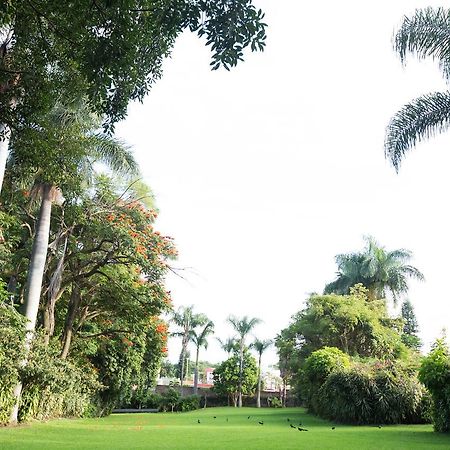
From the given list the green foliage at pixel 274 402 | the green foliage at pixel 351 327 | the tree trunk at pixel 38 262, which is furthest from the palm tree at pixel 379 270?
the tree trunk at pixel 38 262

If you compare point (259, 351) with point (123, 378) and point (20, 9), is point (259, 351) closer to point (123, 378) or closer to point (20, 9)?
point (123, 378)

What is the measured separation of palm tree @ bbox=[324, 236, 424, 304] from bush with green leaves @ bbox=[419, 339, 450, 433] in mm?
21649

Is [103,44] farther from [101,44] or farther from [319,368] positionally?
[319,368]

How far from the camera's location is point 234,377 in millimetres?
43344

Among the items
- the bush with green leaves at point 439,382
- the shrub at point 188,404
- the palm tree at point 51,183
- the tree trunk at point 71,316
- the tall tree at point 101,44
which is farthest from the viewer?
the shrub at point 188,404

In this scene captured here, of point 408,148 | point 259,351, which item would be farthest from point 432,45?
point 259,351

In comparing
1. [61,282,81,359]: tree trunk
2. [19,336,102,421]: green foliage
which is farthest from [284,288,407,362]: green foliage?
[19,336,102,421]: green foliage

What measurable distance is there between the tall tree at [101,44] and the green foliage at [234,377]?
38607mm

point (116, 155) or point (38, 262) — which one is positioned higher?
point (116, 155)

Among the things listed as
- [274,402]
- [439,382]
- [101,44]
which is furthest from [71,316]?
[274,402]

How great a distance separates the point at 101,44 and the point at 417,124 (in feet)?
39.3

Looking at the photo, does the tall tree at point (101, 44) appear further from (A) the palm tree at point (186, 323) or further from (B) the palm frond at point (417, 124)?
(A) the palm tree at point (186, 323)

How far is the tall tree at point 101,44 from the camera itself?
399 centimetres

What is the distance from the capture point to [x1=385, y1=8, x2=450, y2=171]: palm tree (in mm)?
13758
